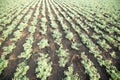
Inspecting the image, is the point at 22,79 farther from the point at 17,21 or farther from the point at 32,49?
the point at 17,21

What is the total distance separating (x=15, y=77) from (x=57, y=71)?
147 cm

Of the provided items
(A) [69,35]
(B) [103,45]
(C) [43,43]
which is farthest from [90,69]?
(A) [69,35]

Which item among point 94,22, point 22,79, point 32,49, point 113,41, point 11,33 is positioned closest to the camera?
point 22,79

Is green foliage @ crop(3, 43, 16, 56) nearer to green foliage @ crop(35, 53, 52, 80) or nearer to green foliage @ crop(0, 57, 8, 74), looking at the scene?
green foliage @ crop(0, 57, 8, 74)

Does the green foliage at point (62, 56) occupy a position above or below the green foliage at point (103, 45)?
above

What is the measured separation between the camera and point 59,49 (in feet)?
21.4

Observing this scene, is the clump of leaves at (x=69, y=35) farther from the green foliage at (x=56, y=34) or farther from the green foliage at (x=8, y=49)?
the green foliage at (x=8, y=49)

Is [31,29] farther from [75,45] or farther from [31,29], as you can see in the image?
[75,45]

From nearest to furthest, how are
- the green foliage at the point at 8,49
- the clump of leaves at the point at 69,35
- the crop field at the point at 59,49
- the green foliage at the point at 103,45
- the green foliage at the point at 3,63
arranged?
the crop field at the point at 59,49 < the green foliage at the point at 3,63 < the green foliage at the point at 8,49 < the green foliage at the point at 103,45 < the clump of leaves at the point at 69,35

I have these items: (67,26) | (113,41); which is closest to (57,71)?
(113,41)

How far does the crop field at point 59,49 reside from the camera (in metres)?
5.14

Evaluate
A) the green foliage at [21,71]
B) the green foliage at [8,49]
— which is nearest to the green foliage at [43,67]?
the green foliage at [21,71]

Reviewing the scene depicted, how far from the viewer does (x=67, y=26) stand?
9086mm

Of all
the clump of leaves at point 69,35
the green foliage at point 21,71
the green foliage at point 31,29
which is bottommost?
the clump of leaves at point 69,35
